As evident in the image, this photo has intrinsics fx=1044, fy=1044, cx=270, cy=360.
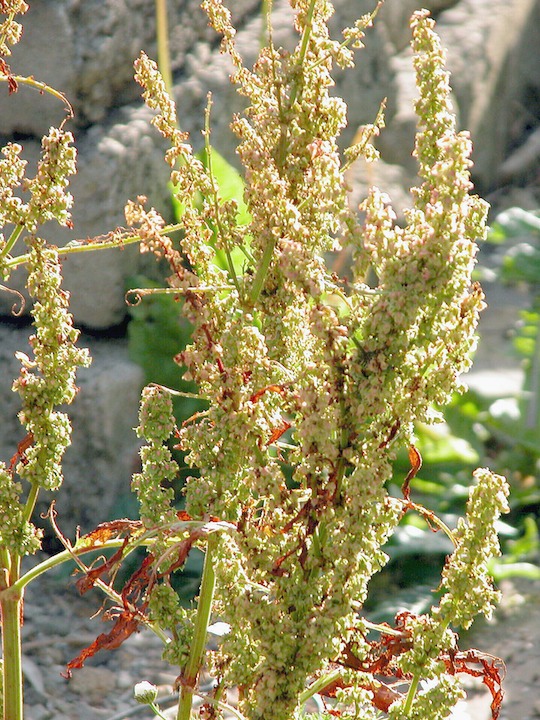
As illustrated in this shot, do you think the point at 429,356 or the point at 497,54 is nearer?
the point at 429,356

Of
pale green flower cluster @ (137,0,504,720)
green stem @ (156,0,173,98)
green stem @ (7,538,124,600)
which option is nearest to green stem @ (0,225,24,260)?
pale green flower cluster @ (137,0,504,720)

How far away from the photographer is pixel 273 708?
1.17 metres

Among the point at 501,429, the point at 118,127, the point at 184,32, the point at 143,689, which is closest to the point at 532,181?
the point at 501,429

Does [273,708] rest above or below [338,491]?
below

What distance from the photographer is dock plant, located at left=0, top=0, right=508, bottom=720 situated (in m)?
1.09

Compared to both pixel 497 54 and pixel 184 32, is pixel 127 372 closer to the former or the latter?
pixel 184 32

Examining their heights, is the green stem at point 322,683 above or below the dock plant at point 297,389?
below

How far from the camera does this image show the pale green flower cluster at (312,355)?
3.53 feet

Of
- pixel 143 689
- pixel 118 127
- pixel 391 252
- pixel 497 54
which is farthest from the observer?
pixel 497 54

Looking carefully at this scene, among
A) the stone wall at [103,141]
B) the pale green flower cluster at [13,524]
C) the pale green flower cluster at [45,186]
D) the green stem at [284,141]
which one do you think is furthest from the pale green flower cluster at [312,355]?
the stone wall at [103,141]

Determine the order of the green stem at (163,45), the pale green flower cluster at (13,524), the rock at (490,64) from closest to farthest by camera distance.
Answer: the pale green flower cluster at (13,524) < the green stem at (163,45) < the rock at (490,64)

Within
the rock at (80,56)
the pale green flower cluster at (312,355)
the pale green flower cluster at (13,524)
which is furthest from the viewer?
the rock at (80,56)

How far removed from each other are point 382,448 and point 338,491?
0.07 metres

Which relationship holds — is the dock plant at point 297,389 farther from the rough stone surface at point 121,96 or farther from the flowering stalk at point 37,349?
the rough stone surface at point 121,96
